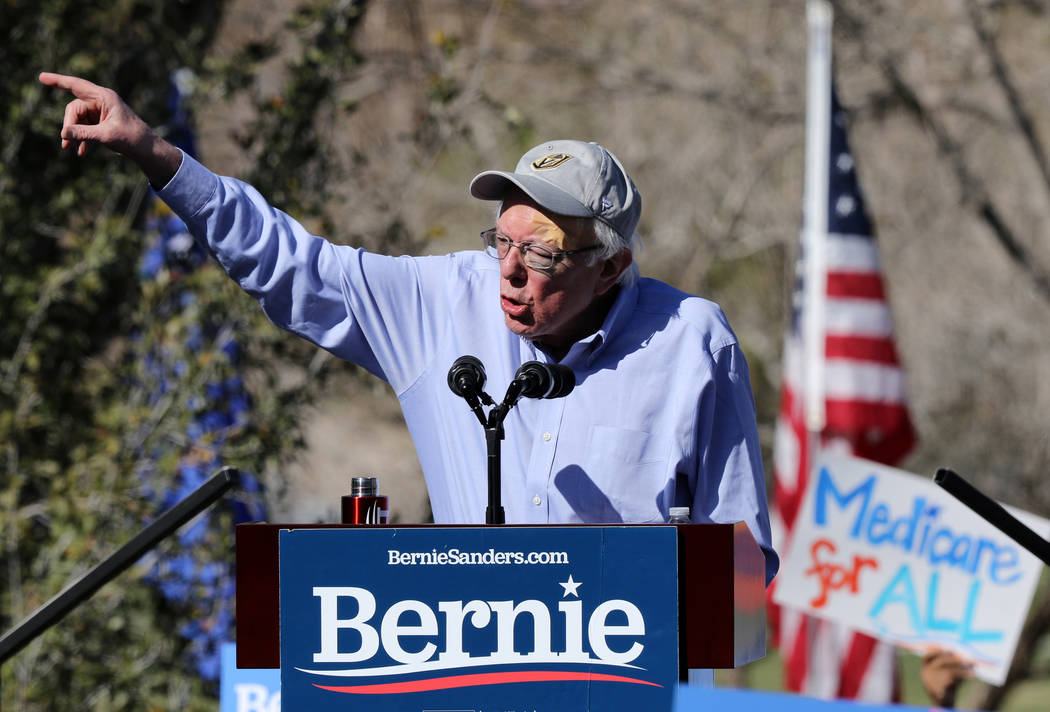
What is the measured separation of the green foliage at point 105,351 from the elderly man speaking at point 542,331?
2.42 m

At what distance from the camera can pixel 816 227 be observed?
8023mm

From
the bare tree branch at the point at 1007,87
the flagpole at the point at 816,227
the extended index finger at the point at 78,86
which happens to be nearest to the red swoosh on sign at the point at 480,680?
the extended index finger at the point at 78,86

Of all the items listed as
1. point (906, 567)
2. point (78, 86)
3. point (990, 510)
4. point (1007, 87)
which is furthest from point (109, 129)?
point (1007, 87)

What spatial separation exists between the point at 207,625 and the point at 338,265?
291 cm

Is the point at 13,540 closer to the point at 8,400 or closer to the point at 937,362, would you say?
the point at 8,400

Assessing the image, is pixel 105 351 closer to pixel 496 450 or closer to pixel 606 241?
pixel 606 241

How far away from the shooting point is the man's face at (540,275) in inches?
113

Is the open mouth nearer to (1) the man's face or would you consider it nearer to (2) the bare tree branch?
(1) the man's face

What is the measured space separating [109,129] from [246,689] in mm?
1278

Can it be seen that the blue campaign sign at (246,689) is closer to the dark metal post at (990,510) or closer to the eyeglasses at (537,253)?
the eyeglasses at (537,253)

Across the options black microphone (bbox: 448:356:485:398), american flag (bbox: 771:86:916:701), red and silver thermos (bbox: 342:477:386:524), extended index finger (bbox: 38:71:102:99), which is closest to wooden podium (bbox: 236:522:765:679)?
red and silver thermos (bbox: 342:477:386:524)

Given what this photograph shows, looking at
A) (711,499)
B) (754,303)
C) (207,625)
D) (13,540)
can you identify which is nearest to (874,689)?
(207,625)

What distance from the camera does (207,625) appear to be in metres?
5.58

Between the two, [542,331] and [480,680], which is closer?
[480,680]
